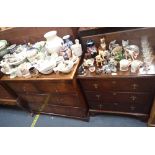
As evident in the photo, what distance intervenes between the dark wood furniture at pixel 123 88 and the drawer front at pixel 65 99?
0.43 feet

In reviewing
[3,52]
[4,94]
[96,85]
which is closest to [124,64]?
[96,85]

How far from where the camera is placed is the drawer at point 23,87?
174cm

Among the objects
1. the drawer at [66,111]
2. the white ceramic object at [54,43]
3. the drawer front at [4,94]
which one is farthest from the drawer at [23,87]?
the white ceramic object at [54,43]

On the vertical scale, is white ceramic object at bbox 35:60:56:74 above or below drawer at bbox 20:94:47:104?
above

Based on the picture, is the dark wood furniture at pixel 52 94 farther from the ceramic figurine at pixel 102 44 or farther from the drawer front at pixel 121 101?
the ceramic figurine at pixel 102 44

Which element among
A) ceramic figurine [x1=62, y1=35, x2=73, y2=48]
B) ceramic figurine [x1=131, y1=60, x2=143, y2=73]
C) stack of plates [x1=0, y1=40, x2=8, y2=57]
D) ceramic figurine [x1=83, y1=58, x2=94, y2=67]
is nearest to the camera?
ceramic figurine [x1=131, y1=60, x2=143, y2=73]

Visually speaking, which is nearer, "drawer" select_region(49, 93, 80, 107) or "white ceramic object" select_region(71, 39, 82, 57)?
"white ceramic object" select_region(71, 39, 82, 57)

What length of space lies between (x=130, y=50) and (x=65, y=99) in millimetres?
870

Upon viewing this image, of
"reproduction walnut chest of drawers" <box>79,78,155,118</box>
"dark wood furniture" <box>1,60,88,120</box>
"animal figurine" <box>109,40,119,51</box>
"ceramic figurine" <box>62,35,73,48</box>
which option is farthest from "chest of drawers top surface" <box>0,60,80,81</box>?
"animal figurine" <box>109,40,119,51</box>

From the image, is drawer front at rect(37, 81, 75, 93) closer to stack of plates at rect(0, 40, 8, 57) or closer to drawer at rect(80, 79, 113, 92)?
drawer at rect(80, 79, 113, 92)

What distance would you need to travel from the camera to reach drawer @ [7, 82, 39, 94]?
1.74 metres

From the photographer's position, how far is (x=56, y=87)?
1.63 m

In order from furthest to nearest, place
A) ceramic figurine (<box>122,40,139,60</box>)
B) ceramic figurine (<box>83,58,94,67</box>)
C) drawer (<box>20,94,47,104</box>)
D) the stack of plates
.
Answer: the stack of plates < drawer (<box>20,94,47,104</box>) < ceramic figurine (<box>83,58,94,67</box>) < ceramic figurine (<box>122,40,139,60</box>)

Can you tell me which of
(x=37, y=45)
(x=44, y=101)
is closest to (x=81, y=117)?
(x=44, y=101)
